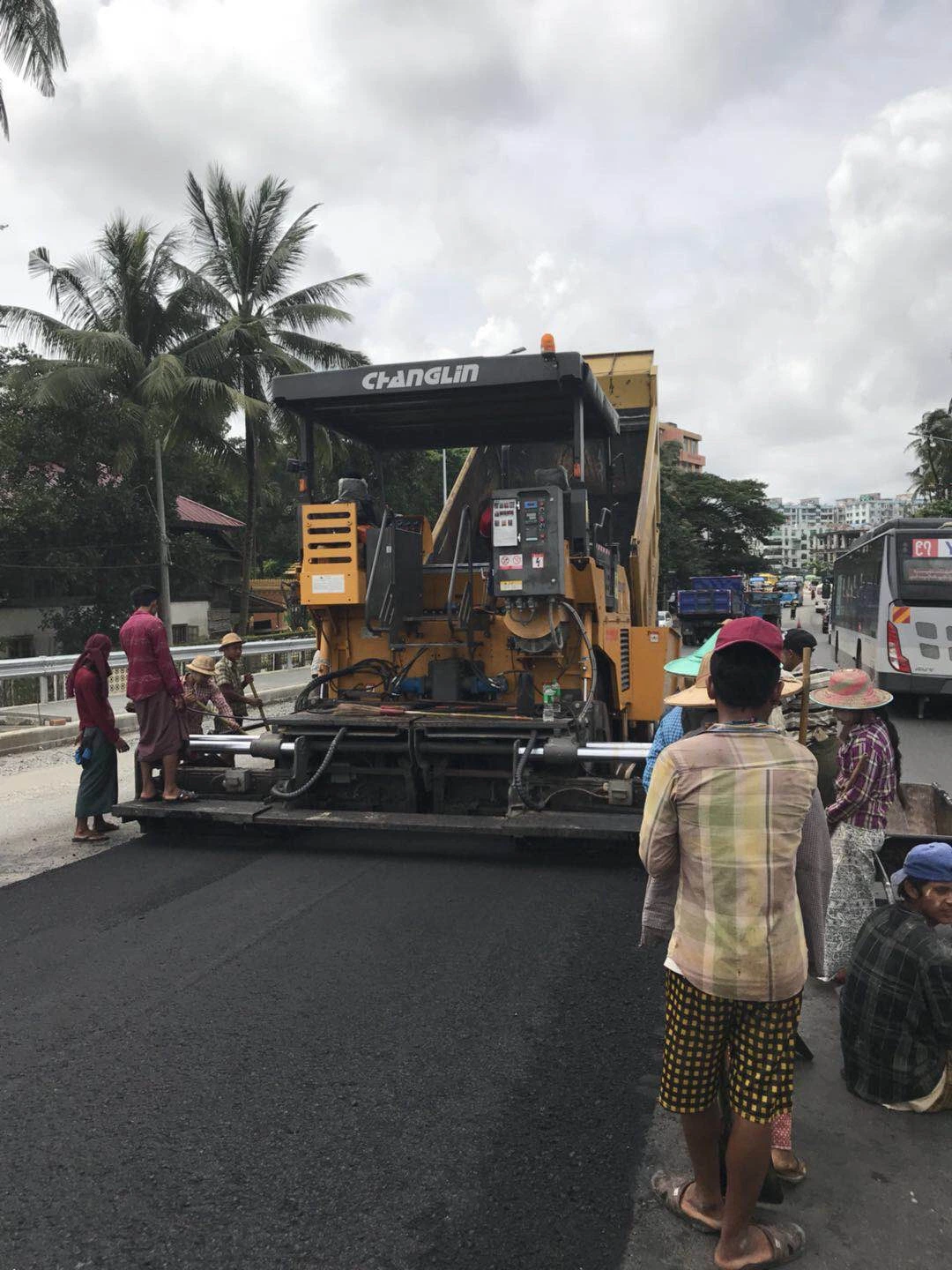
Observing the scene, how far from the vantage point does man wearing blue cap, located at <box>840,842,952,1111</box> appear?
10.1 ft

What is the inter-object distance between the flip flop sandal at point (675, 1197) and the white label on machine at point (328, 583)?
4.44 m

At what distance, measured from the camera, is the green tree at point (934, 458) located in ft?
153

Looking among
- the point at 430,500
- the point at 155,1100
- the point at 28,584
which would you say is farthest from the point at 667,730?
the point at 430,500

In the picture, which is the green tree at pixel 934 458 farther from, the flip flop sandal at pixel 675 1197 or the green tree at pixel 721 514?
the flip flop sandal at pixel 675 1197

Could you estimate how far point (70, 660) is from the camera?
13.4 metres

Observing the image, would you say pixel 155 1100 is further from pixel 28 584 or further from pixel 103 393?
pixel 28 584

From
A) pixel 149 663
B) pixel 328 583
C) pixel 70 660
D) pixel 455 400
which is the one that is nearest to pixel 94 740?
pixel 149 663

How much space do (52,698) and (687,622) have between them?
65.3 feet

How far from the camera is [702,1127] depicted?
2.49 meters

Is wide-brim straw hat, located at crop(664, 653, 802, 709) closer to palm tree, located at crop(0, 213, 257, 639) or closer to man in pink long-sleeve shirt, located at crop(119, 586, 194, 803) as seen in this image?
man in pink long-sleeve shirt, located at crop(119, 586, 194, 803)

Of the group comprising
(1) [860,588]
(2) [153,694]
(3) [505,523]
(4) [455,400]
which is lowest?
(2) [153,694]

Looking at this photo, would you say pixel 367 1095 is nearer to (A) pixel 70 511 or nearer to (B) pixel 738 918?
(B) pixel 738 918

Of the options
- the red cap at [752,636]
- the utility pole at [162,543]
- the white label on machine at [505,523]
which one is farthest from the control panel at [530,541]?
the utility pole at [162,543]

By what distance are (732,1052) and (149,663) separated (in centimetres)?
498
